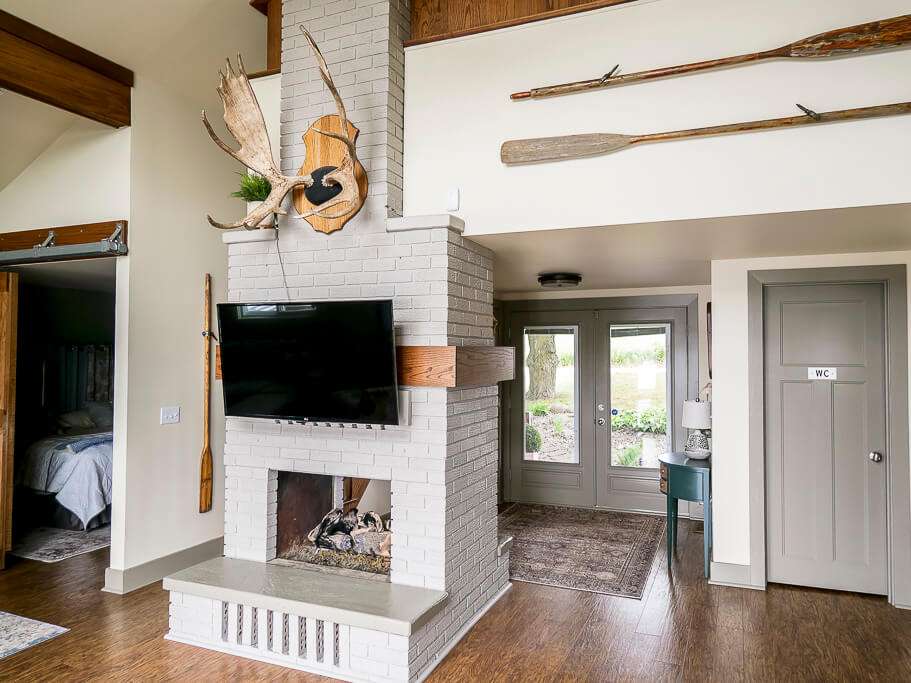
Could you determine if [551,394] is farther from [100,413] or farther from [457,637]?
[100,413]

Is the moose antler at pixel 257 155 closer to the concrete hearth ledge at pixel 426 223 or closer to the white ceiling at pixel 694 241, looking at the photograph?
the concrete hearth ledge at pixel 426 223

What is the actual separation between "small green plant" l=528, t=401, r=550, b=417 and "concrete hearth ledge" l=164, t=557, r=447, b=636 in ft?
11.3

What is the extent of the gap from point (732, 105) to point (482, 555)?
2689 mm

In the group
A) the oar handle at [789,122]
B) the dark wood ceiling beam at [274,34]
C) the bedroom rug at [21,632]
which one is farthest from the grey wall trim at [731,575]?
the dark wood ceiling beam at [274,34]

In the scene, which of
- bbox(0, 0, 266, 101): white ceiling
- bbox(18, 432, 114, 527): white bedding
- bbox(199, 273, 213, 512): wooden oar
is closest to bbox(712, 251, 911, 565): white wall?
bbox(199, 273, 213, 512): wooden oar

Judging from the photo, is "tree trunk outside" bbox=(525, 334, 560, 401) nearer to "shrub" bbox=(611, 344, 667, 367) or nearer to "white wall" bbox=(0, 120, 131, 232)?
"shrub" bbox=(611, 344, 667, 367)

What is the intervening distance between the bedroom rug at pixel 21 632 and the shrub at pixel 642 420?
15.2ft

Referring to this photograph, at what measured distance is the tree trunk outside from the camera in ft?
21.0

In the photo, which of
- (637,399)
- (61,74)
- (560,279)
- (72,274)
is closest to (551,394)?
(637,399)

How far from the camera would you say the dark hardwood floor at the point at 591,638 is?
2963mm

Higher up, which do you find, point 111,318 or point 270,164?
point 270,164

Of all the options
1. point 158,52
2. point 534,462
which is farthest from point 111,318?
point 534,462

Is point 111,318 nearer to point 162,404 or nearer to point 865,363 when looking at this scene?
point 162,404

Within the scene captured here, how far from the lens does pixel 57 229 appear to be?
417 centimetres
